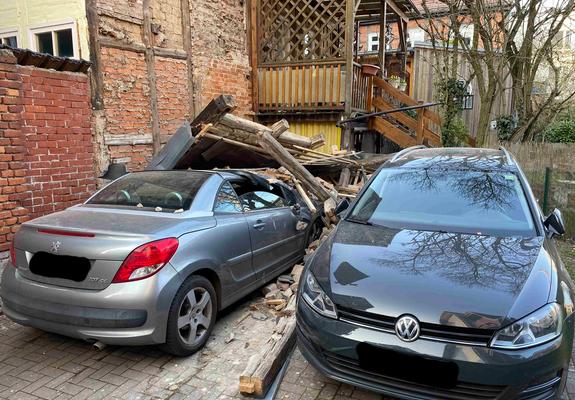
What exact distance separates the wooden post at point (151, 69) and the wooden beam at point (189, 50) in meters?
0.91

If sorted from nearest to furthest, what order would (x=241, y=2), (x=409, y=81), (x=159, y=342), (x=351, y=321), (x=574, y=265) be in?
(x=351, y=321) < (x=159, y=342) < (x=574, y=265) < (x=241, y=2) < (x=409, y=81)

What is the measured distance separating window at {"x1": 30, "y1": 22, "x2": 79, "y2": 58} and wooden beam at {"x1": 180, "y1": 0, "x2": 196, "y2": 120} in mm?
2306

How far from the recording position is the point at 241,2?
10227mm

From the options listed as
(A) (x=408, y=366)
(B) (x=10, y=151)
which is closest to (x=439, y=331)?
(A) (x=408, y=366)

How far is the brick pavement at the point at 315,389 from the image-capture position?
9.53 feet

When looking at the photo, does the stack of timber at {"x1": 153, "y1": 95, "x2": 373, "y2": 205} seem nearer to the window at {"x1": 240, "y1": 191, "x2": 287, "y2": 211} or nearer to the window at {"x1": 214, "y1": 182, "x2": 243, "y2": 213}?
the window at {"x1": 240, "y1": 191, "x2": 287, "y2": 211}

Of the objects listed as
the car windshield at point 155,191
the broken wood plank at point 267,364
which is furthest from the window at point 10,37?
the broken wood plank at point 267,364

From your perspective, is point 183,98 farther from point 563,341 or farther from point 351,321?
point 563,341

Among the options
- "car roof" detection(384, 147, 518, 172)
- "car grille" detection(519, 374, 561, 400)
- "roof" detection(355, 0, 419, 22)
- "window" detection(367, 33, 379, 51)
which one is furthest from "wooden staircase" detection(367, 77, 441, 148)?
"window" detection(367, 33, 379, 51)

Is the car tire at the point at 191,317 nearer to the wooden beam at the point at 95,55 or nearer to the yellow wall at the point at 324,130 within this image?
the wooden beam at the point at 95,55

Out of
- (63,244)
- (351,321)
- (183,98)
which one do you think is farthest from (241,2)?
(351,321)

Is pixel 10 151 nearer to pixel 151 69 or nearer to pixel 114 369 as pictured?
pixel 114 369

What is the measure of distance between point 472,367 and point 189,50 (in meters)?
8.04

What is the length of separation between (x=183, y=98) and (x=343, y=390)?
23.1 feet
